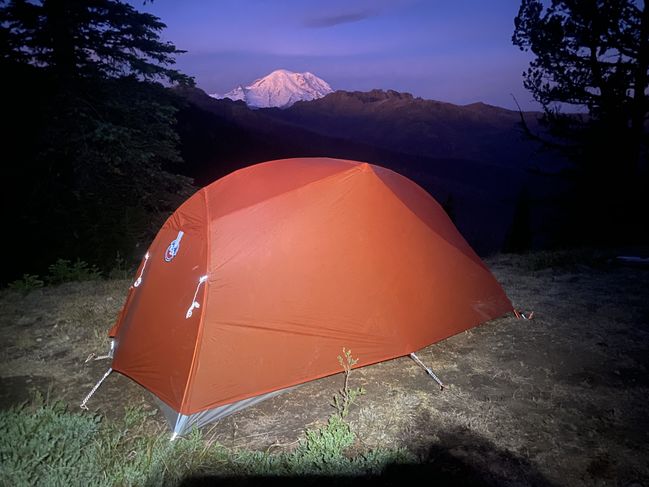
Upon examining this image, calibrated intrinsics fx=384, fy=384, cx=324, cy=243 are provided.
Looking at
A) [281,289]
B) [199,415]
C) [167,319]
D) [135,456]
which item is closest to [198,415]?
[199,415]

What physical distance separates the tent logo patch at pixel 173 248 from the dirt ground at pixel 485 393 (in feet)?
4.75

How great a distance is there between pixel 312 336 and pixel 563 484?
230cm

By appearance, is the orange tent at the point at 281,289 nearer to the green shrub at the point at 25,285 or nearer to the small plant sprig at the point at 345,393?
the small plant sprig at the point at 345,393

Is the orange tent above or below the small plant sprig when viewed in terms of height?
above

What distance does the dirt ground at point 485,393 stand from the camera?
10.1 feet

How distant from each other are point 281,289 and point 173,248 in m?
1.46

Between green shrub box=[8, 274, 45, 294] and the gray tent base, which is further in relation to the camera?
green shrub box=[8, 274, 45, 294]

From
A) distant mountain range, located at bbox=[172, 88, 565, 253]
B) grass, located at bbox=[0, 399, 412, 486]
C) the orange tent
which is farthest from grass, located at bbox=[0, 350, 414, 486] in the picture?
distant mountain range, located at bbox=[172, 88, 565, 253]

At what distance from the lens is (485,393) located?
3971 mm

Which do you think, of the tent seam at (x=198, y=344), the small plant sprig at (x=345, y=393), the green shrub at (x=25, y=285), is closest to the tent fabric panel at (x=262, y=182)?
the tent seam at (x=198, y=344)

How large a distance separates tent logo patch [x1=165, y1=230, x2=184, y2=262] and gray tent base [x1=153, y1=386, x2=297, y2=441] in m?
1.49

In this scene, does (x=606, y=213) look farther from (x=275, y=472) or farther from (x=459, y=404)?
(x=275, y=472)

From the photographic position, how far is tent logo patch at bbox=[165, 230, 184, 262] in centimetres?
434

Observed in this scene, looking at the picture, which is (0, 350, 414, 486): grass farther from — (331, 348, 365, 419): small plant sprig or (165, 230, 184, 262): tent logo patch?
(165, 230, 184, 262): tent logo patch
